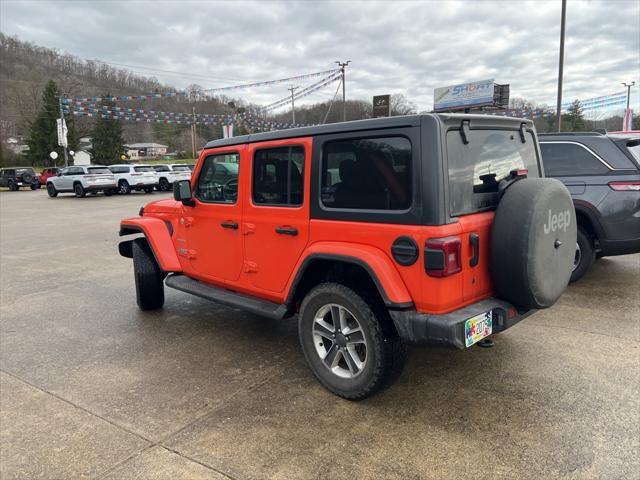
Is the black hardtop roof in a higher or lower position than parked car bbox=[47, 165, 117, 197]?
higher

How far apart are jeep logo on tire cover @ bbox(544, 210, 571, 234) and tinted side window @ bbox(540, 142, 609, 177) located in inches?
115

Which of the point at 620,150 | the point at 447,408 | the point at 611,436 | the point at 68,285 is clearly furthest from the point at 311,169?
the point at 68,285

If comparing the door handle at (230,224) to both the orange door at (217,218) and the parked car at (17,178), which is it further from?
the parked car at (17,178)

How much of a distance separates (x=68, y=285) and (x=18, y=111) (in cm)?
7001

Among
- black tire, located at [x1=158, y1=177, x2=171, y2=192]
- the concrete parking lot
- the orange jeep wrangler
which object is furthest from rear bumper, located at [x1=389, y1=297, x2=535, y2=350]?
black tire, located at [x1=158, y1=177, x2=171, y2=192]

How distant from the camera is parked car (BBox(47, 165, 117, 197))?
24375 mm

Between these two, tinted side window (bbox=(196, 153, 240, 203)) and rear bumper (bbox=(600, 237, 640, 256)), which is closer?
tinted side window (bbox=(196, 153, 240, 203))

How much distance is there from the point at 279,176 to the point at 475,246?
155 centimetres

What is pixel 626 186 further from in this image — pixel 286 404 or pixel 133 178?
pixel 133 178

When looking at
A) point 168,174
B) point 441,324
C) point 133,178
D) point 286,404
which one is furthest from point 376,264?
point 168,174

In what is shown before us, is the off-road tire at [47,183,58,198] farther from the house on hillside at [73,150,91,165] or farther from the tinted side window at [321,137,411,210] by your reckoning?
the house on hillside at [73,150,91,165]

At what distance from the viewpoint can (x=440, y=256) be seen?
8.78 feet

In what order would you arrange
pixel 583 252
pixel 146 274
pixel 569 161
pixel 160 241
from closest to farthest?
pixel 160 241, pixel 146 274, pixel 583 252, pixel 569 161

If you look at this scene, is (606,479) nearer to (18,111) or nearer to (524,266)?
(524,266)
